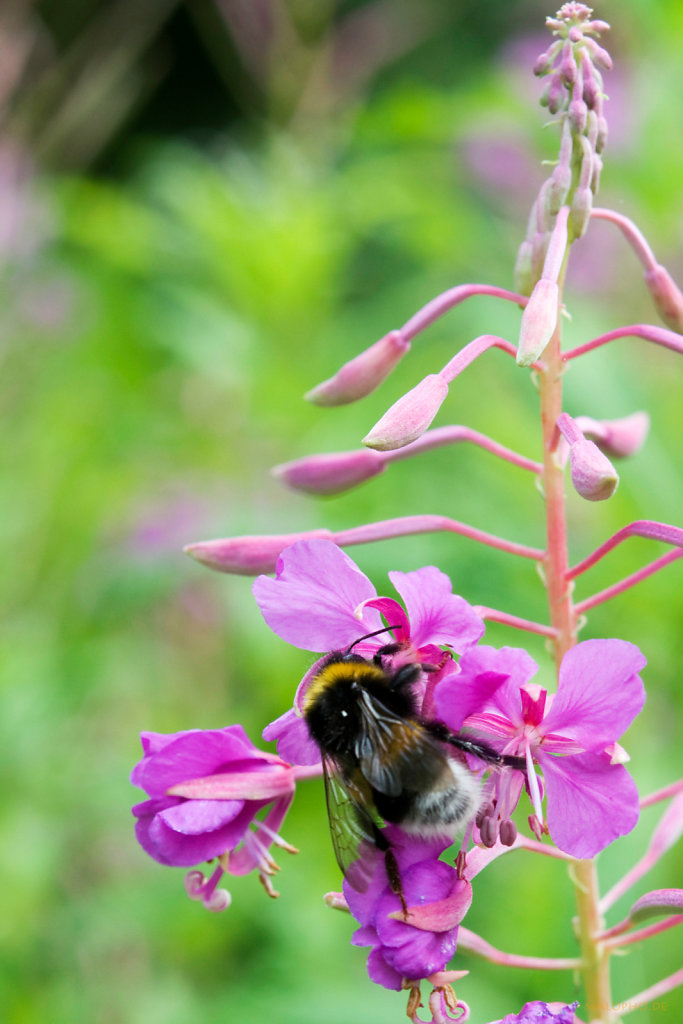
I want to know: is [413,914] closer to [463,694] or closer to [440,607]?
[463,694]

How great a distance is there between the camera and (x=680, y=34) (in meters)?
3.96

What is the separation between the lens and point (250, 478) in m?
4.62

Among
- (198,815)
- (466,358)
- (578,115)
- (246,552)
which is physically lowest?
(198,815)

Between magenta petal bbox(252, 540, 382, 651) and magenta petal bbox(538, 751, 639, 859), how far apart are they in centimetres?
33

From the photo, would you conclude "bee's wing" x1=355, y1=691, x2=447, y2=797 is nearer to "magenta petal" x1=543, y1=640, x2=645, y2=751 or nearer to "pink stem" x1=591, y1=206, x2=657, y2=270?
"magenta petal" x1=543, y1=640, x2=645, y2=751

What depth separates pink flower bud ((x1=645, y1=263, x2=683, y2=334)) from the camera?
1.66 m

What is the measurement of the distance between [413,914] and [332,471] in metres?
0.80

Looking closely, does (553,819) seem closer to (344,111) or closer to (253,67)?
(344,111)

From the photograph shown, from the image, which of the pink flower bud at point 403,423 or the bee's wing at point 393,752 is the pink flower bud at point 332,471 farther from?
the bee's wing at point 393,752

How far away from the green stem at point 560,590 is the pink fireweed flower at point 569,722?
0.26 metres

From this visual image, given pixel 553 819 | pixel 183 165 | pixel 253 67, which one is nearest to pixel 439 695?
pixel 553 819

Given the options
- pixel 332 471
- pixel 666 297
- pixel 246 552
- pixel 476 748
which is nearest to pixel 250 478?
pixel 332 471

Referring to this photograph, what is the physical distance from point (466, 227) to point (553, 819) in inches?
134

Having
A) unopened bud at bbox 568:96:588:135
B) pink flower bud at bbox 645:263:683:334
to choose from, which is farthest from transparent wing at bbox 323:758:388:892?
unopened bud at bbox 568:96:588:135
